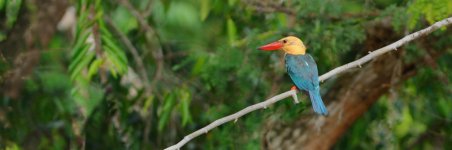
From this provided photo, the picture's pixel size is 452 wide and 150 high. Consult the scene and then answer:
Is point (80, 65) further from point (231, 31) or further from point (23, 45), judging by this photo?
point (23, 45)

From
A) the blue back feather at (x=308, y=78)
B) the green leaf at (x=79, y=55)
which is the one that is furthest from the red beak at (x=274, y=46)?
the green leaf at (x=79, y=55)

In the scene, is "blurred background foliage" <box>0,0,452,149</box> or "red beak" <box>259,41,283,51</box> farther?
"blurred background foliage" <box>0,0,452,149</box>

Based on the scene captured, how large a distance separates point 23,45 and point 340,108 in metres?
1.86

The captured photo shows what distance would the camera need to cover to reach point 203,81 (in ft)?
21.6

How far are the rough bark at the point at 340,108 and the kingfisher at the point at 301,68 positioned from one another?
84cm

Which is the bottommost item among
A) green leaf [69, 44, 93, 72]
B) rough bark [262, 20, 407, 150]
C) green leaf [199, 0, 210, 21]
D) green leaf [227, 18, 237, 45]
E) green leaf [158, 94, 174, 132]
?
rough bark [262, 20, 407, 150]

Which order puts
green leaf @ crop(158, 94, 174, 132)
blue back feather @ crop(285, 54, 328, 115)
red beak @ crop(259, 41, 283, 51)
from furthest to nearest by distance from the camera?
green leaf @ crop(158, 94, 174, 132) → red beak @ crop(259, 41, 283, 51) → blue back feather @ crop(285, 54, 328, 115)

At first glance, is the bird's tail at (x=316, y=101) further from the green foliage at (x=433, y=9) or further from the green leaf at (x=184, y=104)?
the green leaf at (x=184, y=104)

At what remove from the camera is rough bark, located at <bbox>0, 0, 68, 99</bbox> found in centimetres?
648

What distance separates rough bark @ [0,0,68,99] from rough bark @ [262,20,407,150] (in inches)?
56.6

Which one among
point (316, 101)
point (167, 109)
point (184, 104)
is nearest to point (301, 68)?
point (316, 101)

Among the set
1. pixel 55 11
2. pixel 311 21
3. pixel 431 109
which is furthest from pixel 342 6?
pixel 55 11

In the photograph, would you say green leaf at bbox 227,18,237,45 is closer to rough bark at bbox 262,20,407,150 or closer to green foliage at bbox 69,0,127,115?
rough bark at bbox 262,20,407,150

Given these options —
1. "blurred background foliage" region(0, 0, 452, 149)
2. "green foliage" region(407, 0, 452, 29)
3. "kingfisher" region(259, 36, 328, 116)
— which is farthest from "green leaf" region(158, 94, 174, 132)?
"green foliage" region(407, 0, 452, 29)
